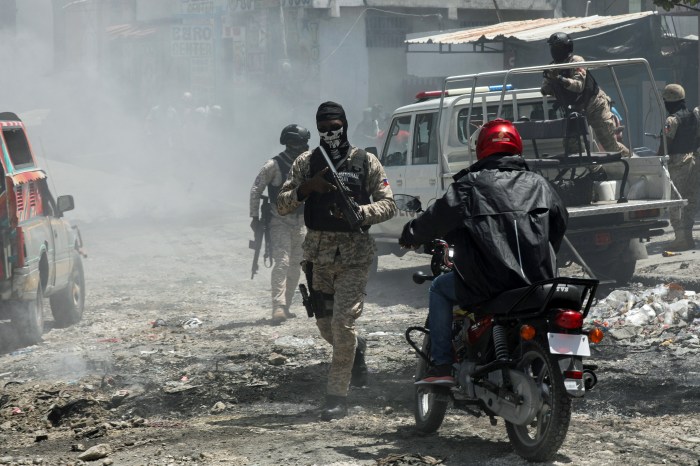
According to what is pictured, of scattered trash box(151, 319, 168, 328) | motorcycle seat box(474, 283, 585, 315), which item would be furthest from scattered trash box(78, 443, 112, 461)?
scattered trash box(151, 319, 168, 328)

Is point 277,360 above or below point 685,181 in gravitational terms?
below

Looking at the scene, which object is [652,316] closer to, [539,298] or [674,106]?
[539,298]

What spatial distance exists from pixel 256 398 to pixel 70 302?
15.0 feet

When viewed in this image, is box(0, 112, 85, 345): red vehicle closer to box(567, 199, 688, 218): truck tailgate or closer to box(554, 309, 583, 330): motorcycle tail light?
box(567, 199, 688, 218): truck tailgate

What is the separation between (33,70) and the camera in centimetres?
4888

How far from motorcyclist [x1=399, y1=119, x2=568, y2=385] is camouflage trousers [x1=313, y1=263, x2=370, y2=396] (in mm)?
1123

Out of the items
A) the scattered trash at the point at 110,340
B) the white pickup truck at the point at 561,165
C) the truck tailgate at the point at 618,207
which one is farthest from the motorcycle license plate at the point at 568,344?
the scattered trash at the point at 110,340

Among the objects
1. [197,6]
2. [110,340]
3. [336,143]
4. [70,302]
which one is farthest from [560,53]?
[197,6]

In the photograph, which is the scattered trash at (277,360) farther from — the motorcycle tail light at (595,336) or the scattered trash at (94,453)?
the motorcycle tail light at (595,336)

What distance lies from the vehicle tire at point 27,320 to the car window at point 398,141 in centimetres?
425

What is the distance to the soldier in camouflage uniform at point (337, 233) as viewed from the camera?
247 inches

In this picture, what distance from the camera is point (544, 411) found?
4.62m

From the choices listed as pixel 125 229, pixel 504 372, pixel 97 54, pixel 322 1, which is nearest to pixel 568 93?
pixel 504 372

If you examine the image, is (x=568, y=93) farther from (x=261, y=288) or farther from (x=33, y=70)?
(x=33, y=70)
